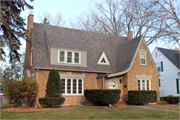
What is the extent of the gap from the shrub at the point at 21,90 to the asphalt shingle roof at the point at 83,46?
1924mm

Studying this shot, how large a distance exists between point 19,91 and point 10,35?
502cm

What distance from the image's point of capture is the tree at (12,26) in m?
15.1

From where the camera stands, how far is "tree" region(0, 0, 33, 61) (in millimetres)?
15059

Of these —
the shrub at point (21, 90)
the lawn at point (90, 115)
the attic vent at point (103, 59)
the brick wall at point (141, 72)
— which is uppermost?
the attic vent at point (103, 59)

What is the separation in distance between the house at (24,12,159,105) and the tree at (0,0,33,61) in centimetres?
144

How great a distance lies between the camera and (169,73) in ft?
92.1

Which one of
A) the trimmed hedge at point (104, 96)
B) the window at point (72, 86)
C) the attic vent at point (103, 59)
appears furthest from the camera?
the attic vent at point (103, 59)

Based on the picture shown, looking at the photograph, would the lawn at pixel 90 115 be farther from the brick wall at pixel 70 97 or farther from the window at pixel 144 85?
the window at pixel 144 85

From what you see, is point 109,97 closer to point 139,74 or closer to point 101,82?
point 101,82

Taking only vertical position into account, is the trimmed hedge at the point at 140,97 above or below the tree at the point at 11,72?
below

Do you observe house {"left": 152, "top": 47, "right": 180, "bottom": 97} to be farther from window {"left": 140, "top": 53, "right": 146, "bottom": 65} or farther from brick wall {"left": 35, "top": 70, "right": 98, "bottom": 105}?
brick wall {"left": 35, "top": 70, "right": 98, "bottom": 105}

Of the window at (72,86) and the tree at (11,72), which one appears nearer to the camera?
the window at (72,86)

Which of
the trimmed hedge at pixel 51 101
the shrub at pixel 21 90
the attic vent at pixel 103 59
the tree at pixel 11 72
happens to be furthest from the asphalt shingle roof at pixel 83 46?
the tree at pixel 11 72

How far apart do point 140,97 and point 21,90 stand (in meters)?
9.96
